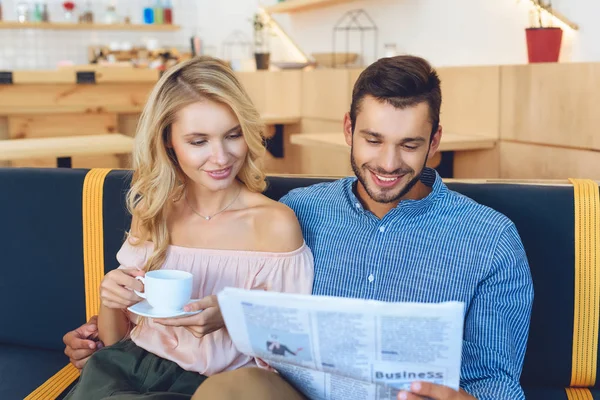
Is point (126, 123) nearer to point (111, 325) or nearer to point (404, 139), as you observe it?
point (111, 325)

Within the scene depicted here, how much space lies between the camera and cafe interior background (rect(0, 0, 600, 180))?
9.18ft

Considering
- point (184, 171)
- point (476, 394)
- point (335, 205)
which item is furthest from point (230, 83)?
point (476, 394)

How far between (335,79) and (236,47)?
3.30 metres

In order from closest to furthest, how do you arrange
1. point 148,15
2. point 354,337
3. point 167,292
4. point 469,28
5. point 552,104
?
1. point 354,337
2. point 167,292
3. point 552,104
4. point 469,28
5. point 148,15

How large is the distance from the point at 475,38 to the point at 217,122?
2.53 metres

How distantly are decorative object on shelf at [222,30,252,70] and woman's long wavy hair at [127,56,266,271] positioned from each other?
18.3 ft

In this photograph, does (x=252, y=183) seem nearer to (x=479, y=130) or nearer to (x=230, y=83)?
(x=230, y=83)

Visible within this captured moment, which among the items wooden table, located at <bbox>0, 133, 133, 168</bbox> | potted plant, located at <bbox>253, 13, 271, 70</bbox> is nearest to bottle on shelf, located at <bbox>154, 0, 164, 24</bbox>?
potted plant, located at <bbox>253, 13, 271, 70</bbox>

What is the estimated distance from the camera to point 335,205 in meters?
1.53

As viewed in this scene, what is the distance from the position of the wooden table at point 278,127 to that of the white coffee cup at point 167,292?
11.5ft

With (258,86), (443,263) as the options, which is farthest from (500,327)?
(258,86)

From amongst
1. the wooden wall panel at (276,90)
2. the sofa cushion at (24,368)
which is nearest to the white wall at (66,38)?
the wooden wall panel at (276,90)

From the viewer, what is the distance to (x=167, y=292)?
4.03 feet

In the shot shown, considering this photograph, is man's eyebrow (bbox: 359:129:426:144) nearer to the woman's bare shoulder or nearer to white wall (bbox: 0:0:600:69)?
the woman's bare shoulder
